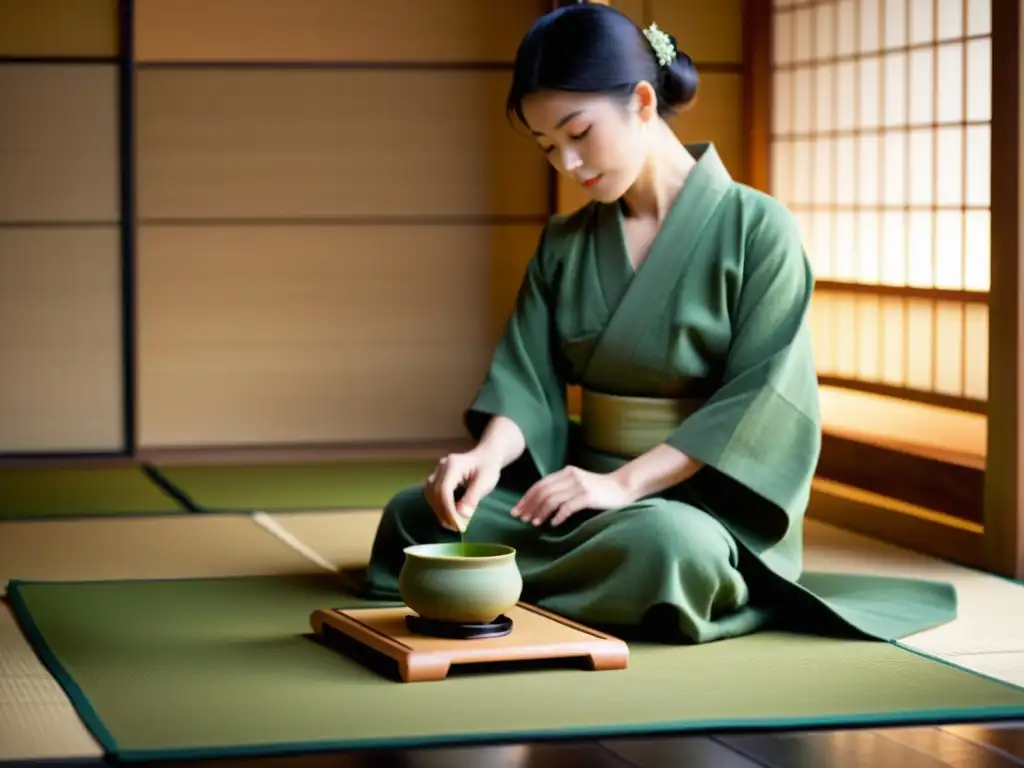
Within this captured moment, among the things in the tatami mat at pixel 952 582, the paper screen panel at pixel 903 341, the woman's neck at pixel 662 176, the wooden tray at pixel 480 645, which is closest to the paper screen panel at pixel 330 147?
the paper screen panel at pixel 903 341

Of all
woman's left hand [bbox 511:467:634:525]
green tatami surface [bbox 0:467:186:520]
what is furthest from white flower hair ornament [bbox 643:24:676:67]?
green tatami surface [bbox 0:467:186:520]

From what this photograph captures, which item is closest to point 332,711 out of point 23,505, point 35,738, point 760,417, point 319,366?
point 35,738

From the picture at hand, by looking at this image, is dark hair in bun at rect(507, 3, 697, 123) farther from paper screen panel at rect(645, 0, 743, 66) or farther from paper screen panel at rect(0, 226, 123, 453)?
paper screen panel at rect(0, 226, 123, 453)

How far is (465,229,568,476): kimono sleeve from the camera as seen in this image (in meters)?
3.76

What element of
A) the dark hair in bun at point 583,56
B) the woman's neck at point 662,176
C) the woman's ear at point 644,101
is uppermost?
the dark hair in bun at point 583,56

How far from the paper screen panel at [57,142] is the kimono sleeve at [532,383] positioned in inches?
114

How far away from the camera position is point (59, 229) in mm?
6363

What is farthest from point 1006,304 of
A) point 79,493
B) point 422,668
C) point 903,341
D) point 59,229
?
point 59,229

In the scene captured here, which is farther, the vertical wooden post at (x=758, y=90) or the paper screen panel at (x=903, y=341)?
the vertical wooden post at (x=758, y=90)

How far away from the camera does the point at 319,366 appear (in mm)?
6621

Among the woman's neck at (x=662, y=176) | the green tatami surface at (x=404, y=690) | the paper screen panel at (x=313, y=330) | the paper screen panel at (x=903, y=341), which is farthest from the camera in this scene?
the paper screen panel at (x=313, y=330)

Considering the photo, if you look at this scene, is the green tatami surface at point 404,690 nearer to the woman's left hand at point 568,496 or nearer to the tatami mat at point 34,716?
the tatami mat at point 34,716

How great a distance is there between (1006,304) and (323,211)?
2.99 metres

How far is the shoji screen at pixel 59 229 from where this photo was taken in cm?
628
